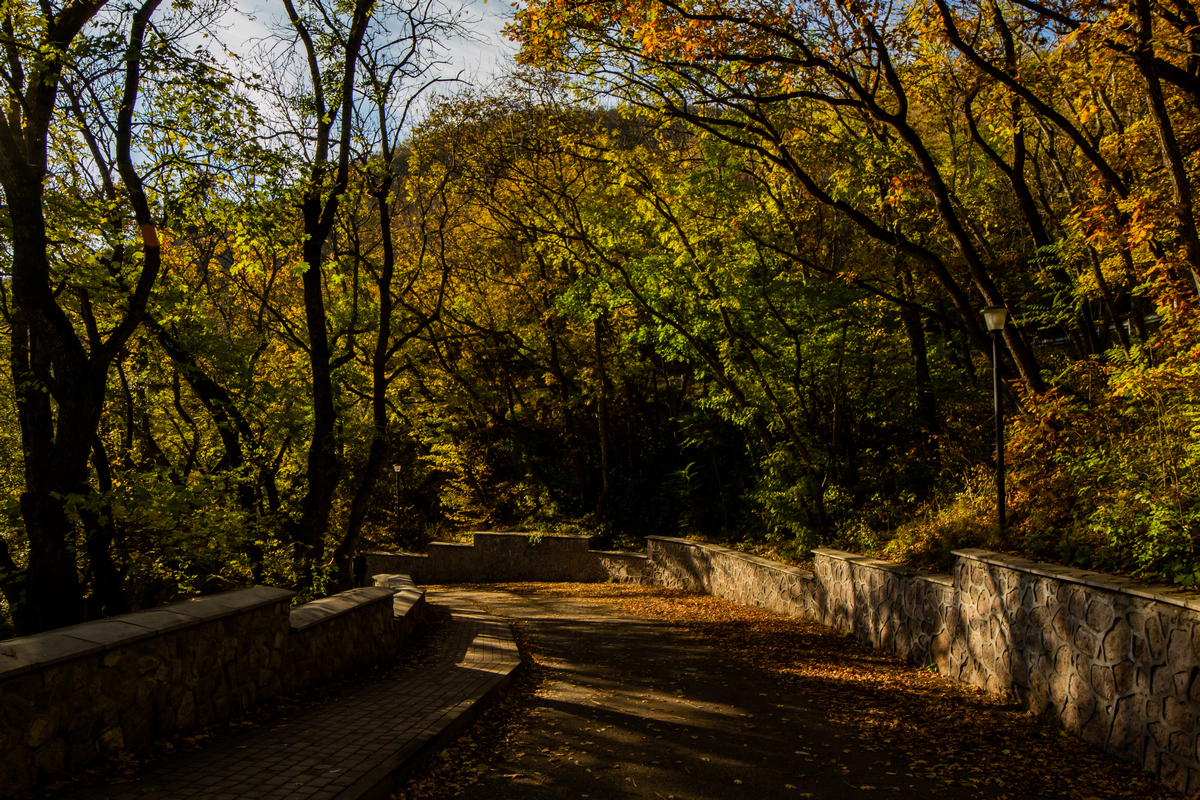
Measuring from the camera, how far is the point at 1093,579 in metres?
5.76

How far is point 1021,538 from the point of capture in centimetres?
771

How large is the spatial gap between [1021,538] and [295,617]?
23.1ft

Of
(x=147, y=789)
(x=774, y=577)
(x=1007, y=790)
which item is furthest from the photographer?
(x=774, y=577)

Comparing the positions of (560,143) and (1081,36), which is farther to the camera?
(560,143)

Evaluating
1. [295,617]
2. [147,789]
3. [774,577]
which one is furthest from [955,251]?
[147,789]

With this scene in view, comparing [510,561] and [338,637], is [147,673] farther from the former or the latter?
[510,561]

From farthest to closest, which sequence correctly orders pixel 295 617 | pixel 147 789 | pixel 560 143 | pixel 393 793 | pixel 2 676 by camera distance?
pixel 560 143 → pixel 295 617 → pixel 393 793 → pixel 147 789 → pixel 2 676

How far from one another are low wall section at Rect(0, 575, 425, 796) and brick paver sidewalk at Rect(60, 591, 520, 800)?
0.28 m

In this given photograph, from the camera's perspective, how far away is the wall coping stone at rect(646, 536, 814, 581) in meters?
12.8

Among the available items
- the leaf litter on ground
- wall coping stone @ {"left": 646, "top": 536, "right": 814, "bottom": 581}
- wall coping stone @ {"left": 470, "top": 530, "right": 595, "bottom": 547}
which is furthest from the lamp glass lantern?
wall coping stone @ {"left": 470, "top": 530, "right": 595, "bottom": 547}

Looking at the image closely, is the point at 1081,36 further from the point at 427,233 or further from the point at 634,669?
the point at 427,233

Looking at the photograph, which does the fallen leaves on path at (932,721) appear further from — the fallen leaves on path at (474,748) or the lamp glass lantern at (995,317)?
the lamp glass lantern at (995,317)

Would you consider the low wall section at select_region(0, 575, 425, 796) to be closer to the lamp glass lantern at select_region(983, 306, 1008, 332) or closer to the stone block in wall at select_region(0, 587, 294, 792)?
the stone block in wall at select_region(0, 587, 294, 792)

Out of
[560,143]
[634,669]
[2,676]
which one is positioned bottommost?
[634,669]
